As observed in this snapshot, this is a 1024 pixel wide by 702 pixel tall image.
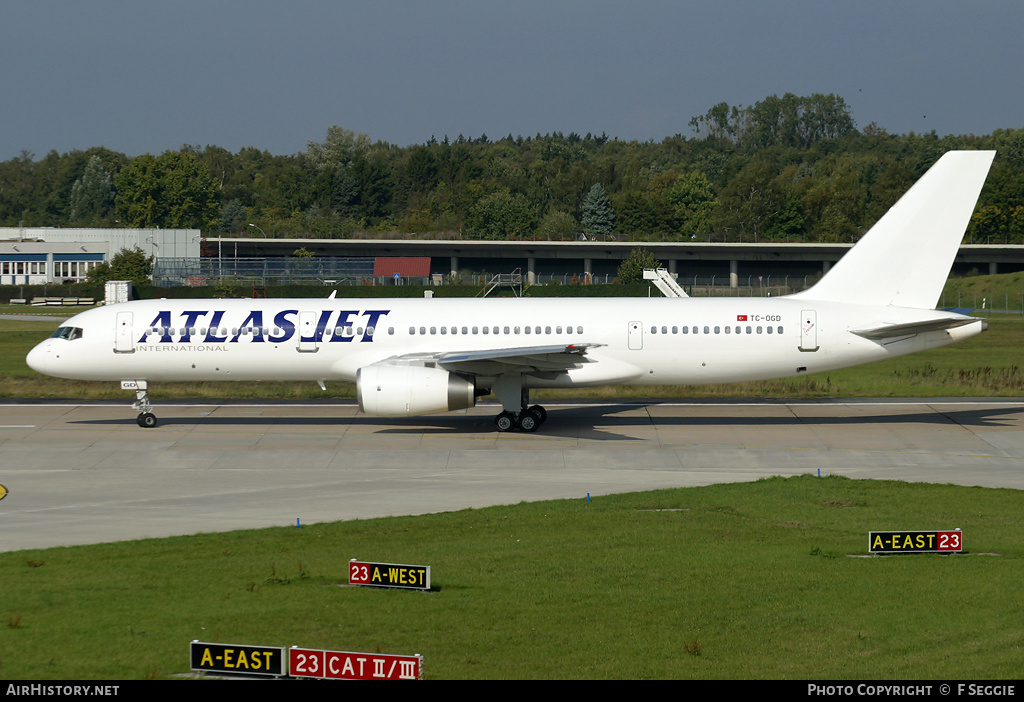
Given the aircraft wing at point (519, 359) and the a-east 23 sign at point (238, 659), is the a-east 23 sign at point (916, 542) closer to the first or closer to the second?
the a-east 23 sign at point (238, 659)

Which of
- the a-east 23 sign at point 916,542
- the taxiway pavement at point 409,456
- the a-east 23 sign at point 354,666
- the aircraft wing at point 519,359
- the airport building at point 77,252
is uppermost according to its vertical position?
the airport building at point 77,252

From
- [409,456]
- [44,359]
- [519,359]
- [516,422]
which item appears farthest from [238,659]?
[44,359]

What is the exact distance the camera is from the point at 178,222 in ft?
535

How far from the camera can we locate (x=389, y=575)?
14906mm

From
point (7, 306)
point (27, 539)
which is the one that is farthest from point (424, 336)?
point (7, 306)

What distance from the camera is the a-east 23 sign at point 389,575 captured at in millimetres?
14648

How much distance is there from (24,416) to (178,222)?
13373cm

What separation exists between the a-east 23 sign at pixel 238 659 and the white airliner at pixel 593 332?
21087mm

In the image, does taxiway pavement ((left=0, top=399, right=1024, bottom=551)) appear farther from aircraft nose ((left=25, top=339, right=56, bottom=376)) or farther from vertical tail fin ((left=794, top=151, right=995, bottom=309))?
vertical tail fin ((left=794, top=151, right=995, bottom=309))

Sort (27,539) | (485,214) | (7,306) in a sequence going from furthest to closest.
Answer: (485,214) < (7,306) < (27,539)

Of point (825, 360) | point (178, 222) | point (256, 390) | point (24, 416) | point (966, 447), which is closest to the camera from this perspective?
point (966, 447)

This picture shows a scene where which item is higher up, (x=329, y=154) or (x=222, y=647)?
(x=329, y=154)

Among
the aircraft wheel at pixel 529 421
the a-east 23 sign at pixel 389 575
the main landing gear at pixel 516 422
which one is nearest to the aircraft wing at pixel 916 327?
the aircraft wheel at pixel 529 421

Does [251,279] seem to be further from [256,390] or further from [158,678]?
[158,678]
